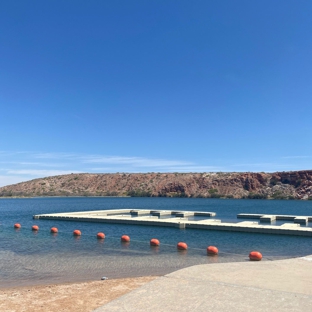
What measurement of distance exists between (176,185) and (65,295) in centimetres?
9920

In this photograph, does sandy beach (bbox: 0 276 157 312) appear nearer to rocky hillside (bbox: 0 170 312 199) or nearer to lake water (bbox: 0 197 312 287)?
lake water (bbox: 0 197 312 287)

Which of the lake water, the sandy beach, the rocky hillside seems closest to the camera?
the sandy beach

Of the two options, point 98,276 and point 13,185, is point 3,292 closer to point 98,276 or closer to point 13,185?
point 98,276

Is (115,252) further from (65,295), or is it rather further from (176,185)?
(176,185)

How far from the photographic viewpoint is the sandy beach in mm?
7914

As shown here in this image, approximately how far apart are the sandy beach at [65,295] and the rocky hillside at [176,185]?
8275 cm

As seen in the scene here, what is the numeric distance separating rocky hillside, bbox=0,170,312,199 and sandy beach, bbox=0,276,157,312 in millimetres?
82752

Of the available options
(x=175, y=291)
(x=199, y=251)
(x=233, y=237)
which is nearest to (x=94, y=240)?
(x=199, y=251)

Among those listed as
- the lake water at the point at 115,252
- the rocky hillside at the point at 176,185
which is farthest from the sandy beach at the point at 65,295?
the rocky hillside at the point at 176,185

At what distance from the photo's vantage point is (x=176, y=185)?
10750cm

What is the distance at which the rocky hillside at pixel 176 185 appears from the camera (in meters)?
92.1

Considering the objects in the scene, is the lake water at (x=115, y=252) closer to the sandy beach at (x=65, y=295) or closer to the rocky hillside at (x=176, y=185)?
the sandy beach at (x=65, y=295)

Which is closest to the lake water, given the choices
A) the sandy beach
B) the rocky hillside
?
the sandy beach

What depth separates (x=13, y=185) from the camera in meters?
140
